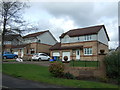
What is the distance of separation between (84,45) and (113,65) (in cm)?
1889

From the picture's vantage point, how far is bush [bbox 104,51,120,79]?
11617mm

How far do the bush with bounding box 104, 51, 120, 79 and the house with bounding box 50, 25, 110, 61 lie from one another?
16.1 m

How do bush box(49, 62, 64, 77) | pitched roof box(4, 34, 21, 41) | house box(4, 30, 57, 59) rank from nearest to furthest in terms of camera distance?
bush box(49, 62, 64, 77), pitched roof box(4, 34, 21, 41), house box(4, 30, 57, 59)

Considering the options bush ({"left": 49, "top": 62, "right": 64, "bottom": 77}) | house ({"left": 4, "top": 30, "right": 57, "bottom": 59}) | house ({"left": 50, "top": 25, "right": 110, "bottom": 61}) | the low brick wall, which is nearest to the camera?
bush ({"left": 49, "top": 62, "right": 64, "bottom": 77})

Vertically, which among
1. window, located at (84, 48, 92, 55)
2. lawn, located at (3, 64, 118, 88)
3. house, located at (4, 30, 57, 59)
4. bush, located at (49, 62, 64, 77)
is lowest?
lawn, located at (3, 64, 118, 88)

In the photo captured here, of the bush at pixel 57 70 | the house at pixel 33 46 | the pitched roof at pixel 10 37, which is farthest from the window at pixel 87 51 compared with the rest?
the bush at pixel 57 70

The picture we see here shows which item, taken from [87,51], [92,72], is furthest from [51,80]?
[87,51]

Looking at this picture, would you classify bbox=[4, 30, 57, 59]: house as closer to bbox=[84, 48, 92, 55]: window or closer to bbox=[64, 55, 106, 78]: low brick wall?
bbox=[84, 48, 92, 55]: window

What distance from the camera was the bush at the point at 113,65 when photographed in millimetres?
11617

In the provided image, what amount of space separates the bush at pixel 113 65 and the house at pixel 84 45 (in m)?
16.1

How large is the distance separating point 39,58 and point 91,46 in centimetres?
1088

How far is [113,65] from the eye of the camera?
11789 millimetres

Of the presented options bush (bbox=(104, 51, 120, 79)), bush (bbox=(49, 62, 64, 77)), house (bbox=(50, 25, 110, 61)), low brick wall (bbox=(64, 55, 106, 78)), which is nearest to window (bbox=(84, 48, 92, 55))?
house (bbox=(50, 25, 110, 61))

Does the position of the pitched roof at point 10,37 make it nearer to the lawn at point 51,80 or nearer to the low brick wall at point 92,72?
the lawn at point 51,80
